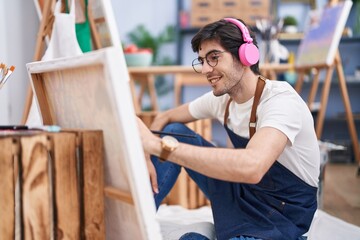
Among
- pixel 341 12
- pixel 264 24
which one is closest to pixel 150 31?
pixel 264 24

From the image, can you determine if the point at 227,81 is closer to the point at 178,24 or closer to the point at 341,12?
the point at 341,12

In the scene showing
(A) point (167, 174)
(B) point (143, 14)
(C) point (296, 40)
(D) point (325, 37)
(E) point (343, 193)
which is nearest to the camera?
(A) point (167, 174)

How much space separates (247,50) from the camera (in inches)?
56.7

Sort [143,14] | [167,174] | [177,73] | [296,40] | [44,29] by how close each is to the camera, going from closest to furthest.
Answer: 1. [167,174]
2. [44,29]
3. [177,73]
4. [296,40]
5. [143,14]

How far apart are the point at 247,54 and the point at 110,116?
68 centimetres

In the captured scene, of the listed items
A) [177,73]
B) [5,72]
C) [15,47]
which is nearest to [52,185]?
[5,72]

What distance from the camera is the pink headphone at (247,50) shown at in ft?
4.72

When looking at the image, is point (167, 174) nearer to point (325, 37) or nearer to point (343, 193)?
point (343, 193)

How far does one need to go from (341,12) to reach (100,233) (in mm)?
3018

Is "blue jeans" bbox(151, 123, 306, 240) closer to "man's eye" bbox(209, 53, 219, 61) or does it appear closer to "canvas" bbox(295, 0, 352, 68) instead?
"man's eye" bbox(209, 53, 219, 61)

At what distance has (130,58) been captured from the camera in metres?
3.64

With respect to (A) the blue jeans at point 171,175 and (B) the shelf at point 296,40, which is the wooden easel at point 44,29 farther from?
(B) the shelf at point 296,40

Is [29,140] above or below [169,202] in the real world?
above

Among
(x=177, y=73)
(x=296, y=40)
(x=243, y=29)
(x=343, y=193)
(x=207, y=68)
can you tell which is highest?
(x=243, y=29)
